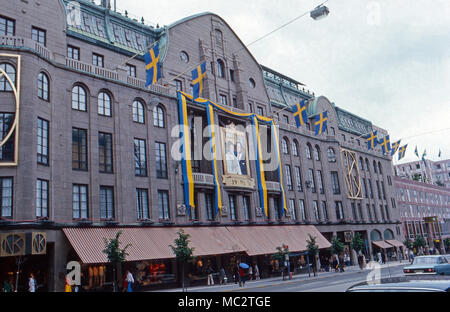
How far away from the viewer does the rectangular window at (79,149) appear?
28.6m

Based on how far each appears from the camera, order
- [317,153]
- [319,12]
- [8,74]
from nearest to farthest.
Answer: [319,12] → [8,74] → [317,153]

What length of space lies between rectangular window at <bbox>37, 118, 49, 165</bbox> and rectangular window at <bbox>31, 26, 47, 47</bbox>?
607 centimetres

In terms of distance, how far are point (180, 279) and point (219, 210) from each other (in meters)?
7.43

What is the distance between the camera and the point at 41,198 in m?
25.5

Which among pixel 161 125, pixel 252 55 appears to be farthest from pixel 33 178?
pixel 252 55

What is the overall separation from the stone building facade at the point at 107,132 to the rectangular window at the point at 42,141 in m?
0.08

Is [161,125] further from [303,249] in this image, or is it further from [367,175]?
[367,175]

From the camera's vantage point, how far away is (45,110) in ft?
88.4

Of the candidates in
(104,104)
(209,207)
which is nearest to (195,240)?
(209,207)

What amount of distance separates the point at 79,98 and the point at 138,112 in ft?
17.2

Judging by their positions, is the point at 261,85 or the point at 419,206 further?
the point at 419,206

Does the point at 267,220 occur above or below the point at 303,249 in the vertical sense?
above

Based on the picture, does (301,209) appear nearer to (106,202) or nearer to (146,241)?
(146,241)

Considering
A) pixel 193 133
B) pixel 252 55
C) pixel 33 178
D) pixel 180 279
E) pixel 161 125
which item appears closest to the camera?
pixel 33 178
